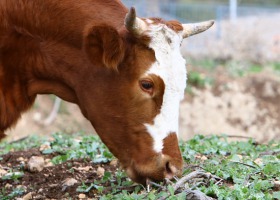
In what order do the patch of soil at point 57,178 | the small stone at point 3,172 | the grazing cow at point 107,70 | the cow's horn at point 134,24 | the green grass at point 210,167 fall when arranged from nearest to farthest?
1. the green grass at point 210,167
2. the cow's horn at point 134,24
3. the grazing cow at point 107,70
4. the patch of soil at point 57,178
5. the small stone at point 3,172

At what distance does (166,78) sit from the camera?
5562 mm

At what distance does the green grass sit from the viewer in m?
5.10

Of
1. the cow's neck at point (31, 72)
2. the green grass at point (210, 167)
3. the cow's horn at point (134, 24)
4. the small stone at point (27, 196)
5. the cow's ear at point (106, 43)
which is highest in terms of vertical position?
the cow's horn at point (134, 24)

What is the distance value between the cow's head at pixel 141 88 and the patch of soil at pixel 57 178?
2.02 ft

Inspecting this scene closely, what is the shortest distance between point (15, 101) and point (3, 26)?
736 mm

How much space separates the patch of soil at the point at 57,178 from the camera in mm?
6125

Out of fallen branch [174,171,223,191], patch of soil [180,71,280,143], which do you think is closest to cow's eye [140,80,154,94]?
fallen branch [174,171,223,191]

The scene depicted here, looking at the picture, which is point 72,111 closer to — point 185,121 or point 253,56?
point 185,121

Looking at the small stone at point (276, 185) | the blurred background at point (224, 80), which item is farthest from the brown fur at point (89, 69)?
the blurred background at point (224, 80)

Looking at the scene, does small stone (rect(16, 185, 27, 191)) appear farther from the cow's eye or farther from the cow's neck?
the cow's eye

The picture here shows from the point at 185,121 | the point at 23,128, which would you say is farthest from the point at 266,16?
the point at 23,128

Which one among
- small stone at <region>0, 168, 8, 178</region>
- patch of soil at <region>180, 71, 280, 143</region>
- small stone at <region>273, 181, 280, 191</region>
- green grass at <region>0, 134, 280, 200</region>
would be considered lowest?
patch of soil at <region>180, 71, 280, 143</region>

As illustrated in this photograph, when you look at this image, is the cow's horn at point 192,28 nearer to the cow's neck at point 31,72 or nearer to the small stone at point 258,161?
the cow's neck at point 31,72

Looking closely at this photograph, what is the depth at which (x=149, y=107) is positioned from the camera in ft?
18.5
